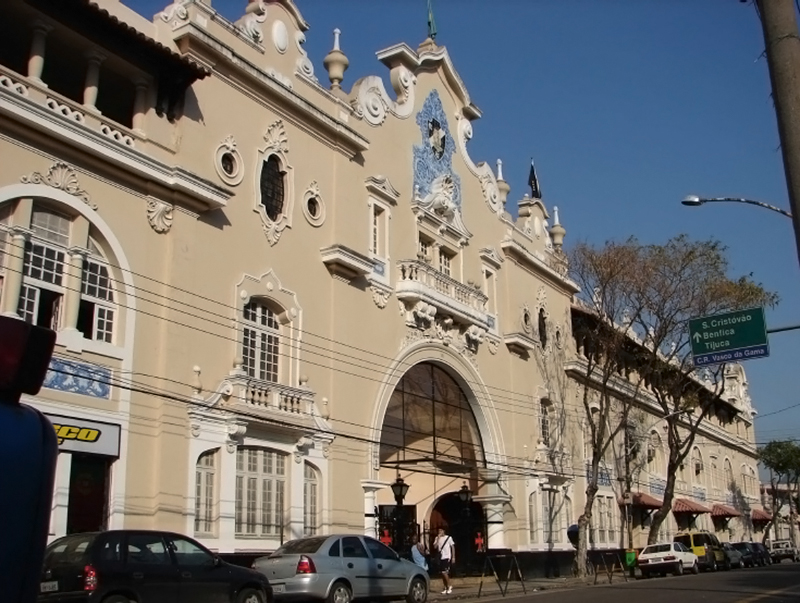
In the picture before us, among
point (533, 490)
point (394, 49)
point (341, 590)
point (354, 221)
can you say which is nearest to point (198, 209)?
point (354, 221)

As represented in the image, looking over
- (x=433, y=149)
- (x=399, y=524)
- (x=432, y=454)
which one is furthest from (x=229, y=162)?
(x=432, y=454)

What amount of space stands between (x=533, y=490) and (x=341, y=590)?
56.3 ft

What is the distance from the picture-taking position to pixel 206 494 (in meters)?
19.0

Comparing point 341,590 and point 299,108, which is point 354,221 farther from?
point 341,590

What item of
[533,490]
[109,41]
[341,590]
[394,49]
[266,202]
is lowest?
[341,590]

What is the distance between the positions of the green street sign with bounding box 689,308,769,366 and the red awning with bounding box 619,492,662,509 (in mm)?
24212

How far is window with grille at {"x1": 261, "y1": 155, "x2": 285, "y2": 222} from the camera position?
22219 millimetres

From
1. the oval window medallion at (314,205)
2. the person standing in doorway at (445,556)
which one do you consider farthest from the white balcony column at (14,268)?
the person standing in doorway at (445,556)

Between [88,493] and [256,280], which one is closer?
[88,493]

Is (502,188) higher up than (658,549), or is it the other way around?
(502,188)

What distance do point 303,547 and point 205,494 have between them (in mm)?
3168

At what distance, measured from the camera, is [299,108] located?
2316 centimetres

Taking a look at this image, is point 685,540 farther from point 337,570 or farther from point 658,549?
point 337,570

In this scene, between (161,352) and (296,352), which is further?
(296,352)
